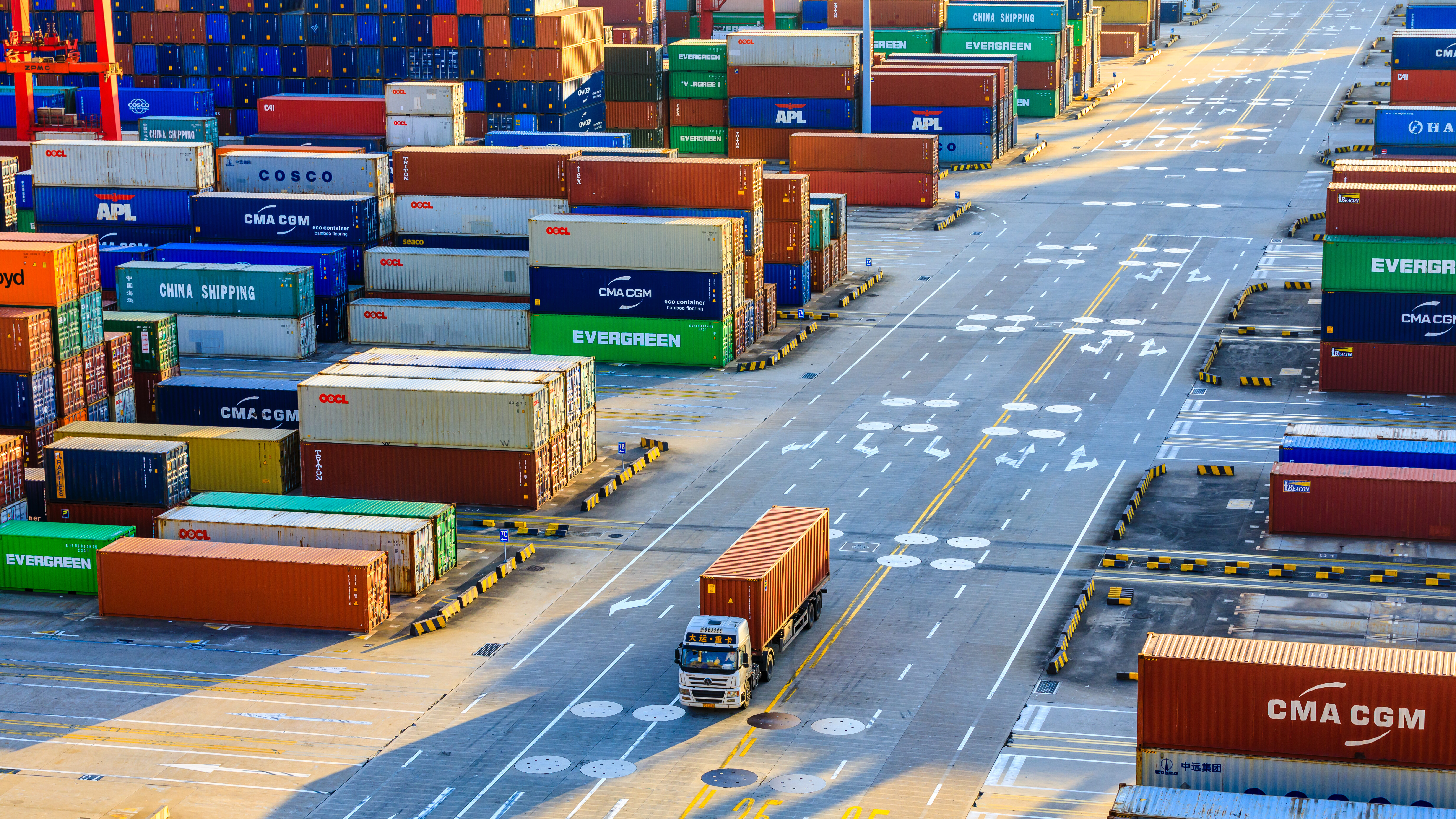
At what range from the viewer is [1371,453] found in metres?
83.4

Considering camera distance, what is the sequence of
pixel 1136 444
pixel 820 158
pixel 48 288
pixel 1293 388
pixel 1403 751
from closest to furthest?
pixel 1403 751, pixel 48 288, pixel 1136 444, pixel 1293 388, pixel 820 158

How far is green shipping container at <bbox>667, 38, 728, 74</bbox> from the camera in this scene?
168 m

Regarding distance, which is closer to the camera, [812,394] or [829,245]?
[812,394]

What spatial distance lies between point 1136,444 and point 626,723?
128 feet

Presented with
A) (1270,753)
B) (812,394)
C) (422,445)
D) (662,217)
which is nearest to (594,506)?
(422,445)

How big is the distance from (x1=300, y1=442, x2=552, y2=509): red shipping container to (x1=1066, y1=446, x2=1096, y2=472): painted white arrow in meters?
23.2

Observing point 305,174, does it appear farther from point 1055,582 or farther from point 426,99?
point 1055,582

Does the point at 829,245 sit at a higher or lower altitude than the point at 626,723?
higher

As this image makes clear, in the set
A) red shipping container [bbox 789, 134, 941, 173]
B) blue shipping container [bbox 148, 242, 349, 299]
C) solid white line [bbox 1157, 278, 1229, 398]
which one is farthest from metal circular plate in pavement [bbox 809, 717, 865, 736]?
red shipping container [bbox 789, 134, 941, 173]

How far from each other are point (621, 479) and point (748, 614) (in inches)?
971

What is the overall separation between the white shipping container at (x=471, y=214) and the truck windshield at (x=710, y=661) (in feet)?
178

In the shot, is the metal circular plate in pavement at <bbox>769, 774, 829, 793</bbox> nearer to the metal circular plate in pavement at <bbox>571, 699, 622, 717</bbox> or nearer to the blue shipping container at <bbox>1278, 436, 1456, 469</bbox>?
the metal circular plate in pavement at <bbox>571, 699, 622, 717</bbox>

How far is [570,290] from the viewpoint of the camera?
358 feet

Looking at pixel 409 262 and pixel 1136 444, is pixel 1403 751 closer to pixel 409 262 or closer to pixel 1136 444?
pixel 1136 444
